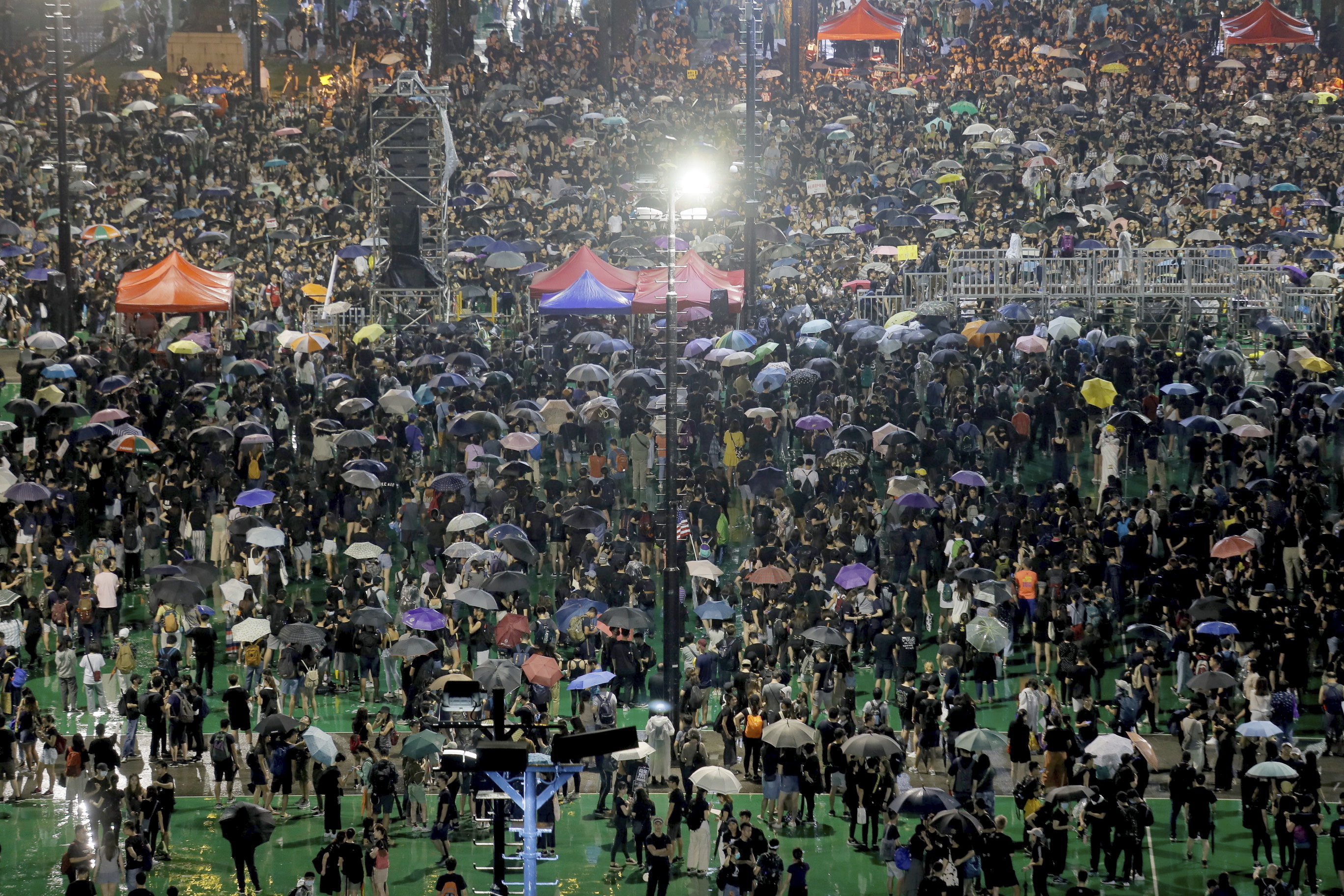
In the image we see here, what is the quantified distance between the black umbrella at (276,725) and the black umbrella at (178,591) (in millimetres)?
4299

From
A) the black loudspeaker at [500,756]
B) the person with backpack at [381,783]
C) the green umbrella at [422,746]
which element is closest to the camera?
the black loudspeaker at [500,756]

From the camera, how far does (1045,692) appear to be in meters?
24.7

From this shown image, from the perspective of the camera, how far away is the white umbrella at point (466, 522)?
29734mm

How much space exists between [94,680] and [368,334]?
15.4m

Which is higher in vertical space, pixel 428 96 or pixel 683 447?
pixel 428 96

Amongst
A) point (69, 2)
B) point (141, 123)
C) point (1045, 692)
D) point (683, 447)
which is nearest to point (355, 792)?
point (1045, 692)

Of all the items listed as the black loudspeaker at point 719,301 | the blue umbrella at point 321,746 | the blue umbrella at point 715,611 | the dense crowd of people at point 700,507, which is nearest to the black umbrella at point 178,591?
the dense crowd of people at point 700,507

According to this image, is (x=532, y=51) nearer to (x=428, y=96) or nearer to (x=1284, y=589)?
(x=428, y=96)

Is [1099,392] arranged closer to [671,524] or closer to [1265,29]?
[671,524]

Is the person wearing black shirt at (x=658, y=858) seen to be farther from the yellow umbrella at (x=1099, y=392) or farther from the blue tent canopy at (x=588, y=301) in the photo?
the blue tent canopy at (x=588, y=301)

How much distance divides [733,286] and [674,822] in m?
21.1

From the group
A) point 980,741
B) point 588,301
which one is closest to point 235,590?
point 980,741

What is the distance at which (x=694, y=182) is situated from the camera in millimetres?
25547

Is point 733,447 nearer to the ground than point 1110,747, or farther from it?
nearer to the ground
